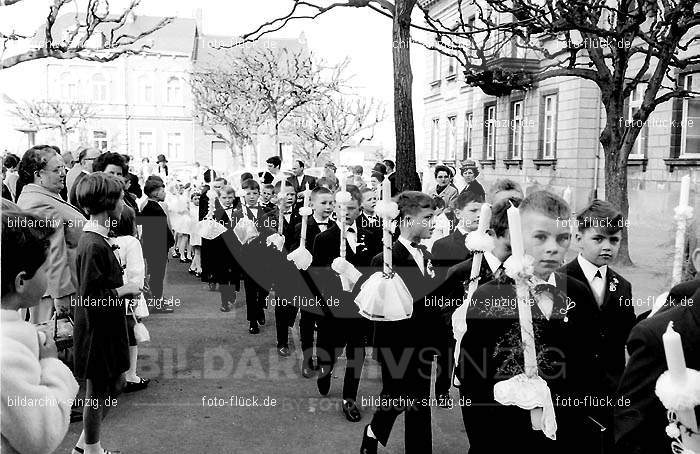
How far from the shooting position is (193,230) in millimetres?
12789

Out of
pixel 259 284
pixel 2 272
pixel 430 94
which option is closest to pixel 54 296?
pixel 259 284

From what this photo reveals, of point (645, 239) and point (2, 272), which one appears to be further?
point (645, 239)

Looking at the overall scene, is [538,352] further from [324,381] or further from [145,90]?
[145,90]

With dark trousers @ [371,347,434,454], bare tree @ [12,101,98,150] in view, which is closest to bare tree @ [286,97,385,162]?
bare tree @ [12,101,98,150]

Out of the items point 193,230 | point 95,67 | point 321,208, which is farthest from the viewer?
point 95,67

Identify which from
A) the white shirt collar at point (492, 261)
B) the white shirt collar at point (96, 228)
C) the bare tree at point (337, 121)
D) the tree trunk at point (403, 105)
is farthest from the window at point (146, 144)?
the white shirt collar at point (492, 261)

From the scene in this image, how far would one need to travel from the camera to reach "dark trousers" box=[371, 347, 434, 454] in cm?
436

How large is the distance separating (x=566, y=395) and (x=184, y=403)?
3.71 metres

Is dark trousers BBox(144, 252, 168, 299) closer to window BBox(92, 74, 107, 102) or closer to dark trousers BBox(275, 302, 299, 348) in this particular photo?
dark trousers BBox(275, 302, 299, 348)

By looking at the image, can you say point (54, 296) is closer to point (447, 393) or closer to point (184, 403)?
point (184, 403)

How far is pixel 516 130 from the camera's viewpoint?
24234mm

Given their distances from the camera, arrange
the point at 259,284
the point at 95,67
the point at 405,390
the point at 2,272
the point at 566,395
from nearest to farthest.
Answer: the point at 2,272
the point at 566,395
the point at 405,390
the point at 259,284
the point at 95,67

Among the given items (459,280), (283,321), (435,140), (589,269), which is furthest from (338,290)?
(435,140)

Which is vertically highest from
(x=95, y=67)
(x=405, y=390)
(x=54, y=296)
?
(x=95, y=67)
